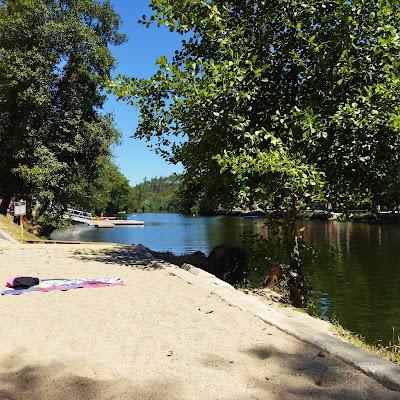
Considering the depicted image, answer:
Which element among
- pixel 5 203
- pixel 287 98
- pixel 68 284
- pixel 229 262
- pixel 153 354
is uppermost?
pixel 287 98

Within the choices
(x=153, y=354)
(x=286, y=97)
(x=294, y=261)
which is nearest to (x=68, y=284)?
(x=153, y=354)

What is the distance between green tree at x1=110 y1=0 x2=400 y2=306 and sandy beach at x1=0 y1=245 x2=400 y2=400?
2.96 m

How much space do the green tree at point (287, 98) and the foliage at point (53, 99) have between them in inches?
406

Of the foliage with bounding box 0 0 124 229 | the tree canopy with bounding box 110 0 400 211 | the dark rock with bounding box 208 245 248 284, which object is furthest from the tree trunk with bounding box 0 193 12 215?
the tree canopy with bounding box 110 0 400 211

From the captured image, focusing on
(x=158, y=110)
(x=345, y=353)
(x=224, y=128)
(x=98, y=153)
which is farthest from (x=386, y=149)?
(x=98, y=153)

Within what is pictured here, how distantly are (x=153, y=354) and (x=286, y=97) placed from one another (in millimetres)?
7463

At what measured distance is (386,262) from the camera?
2139cm

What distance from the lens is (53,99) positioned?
21109 millimetres

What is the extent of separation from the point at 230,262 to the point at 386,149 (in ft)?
20.4

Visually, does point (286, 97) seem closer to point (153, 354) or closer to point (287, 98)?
point (287, 98)

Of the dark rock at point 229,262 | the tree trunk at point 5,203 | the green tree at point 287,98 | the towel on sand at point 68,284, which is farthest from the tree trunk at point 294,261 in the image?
the tree trunk at point 5,203

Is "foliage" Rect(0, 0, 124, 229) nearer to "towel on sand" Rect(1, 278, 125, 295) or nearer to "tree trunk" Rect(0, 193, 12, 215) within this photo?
"tree trunk" Rect(0, 193, 12, 215)

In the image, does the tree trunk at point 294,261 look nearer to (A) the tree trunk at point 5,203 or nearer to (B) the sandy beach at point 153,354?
(B) the sandy beach at point 153,354

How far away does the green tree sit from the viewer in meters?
8.36
